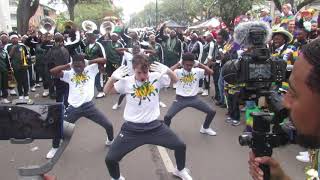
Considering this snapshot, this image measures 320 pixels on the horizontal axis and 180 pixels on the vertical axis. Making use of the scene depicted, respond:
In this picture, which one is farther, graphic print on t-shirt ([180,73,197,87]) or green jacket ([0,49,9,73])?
green jacket ([0,49,9,73])

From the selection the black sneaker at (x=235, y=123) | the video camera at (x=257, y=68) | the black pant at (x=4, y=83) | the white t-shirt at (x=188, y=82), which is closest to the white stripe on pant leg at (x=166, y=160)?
the white t-shirt at (x=188, y=82)

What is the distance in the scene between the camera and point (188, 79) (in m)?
7.30

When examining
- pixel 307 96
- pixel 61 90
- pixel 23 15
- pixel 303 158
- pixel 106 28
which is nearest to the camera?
pixel 307 96

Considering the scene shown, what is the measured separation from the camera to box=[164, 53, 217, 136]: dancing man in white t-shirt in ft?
23.4

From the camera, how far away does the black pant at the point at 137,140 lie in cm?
464

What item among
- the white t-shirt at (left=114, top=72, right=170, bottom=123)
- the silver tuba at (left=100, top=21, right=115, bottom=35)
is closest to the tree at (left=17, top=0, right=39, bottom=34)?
the silver tuba at (left=100, top=21, right=115, bottom=35)

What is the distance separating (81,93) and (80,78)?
1.05ft

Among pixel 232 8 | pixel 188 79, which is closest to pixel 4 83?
pixel 188 79

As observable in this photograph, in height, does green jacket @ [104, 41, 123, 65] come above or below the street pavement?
above

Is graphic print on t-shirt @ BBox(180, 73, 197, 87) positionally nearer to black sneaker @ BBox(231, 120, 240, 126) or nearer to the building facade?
black sneaker @ BBox(231, 120, 240, 126)

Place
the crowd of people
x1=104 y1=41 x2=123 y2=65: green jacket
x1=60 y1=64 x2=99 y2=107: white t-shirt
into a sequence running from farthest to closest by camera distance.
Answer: x1=104 y1=41 x2=123 y2=65: green jacket, x1=60 y1=64 x2=99 y2=107: white t-shirt, the crowd of people

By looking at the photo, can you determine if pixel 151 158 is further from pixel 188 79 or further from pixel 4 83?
pixel 4 83

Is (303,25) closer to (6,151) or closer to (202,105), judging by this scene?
(202,105)

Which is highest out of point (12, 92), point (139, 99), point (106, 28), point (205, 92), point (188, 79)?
point (106, 28)
